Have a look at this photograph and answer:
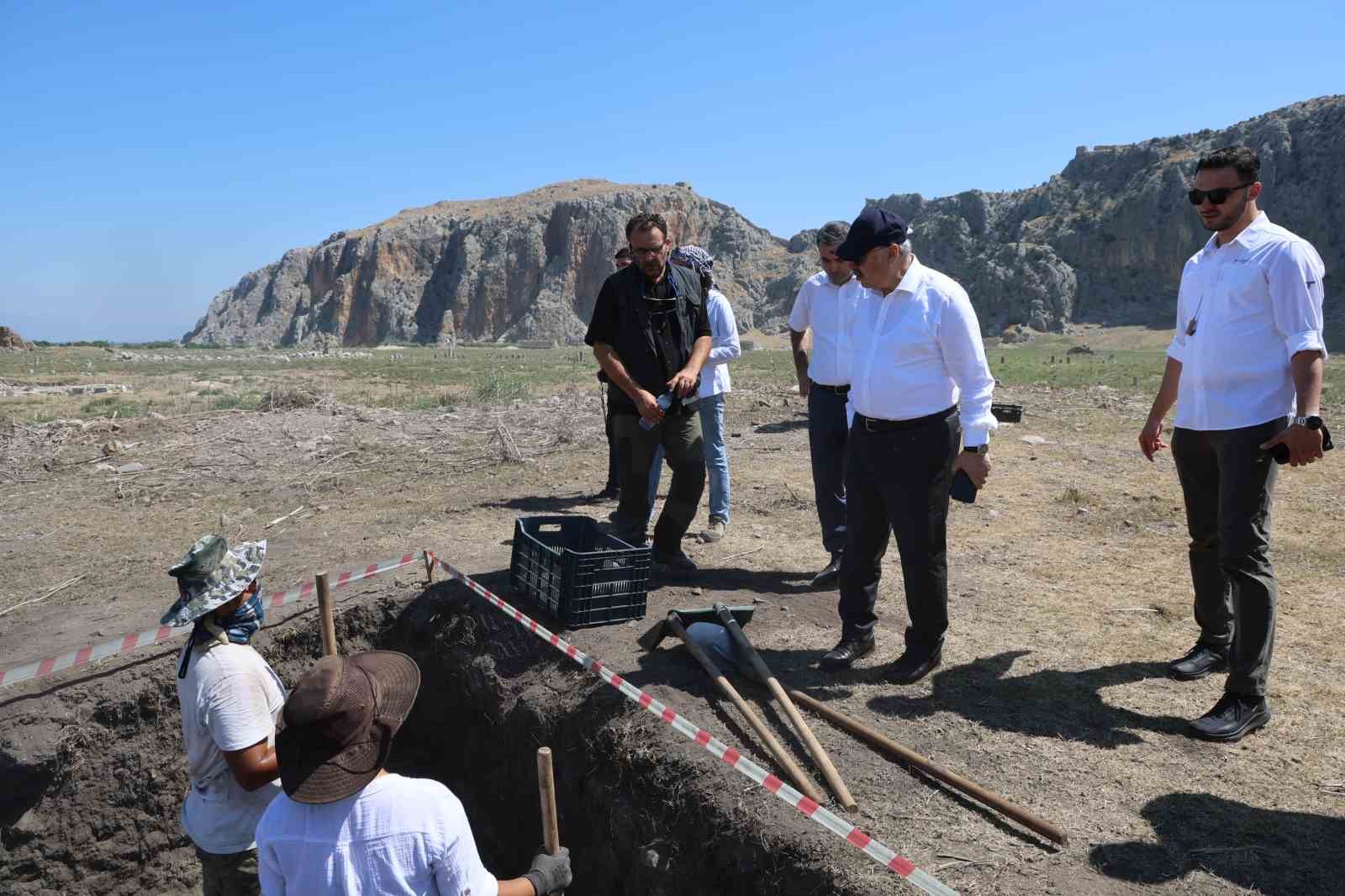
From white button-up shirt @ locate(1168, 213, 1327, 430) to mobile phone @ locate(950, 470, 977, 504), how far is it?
1.00 meters

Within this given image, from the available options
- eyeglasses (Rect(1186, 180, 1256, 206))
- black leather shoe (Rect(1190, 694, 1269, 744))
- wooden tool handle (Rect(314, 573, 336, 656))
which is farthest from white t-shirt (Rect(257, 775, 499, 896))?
eyeglasses (Rect(1186, 180, 1256, 206))

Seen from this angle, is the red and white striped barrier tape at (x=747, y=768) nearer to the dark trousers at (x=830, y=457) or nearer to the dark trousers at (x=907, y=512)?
the dark trousers at (x=907, y=512)

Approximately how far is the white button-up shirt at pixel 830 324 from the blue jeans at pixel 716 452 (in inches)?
Result: 40.4

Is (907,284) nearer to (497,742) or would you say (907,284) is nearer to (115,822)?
(497,742)

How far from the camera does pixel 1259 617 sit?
3729 millimetres

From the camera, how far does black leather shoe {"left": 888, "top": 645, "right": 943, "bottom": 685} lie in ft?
14.4

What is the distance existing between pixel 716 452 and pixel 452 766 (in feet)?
9.53

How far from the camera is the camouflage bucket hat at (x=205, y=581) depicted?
313 centimetres

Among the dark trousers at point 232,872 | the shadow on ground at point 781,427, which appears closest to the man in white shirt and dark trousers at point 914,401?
the dark trousers at point 232,872

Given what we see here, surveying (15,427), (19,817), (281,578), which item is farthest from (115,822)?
(15,427)

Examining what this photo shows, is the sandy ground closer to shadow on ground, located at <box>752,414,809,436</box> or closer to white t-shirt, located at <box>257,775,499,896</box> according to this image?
shadow on ground, located at <box>752,414,809,436</box>

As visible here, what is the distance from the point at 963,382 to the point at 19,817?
534 cm

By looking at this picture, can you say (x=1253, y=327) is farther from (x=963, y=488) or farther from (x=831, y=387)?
(x=831, y=387)

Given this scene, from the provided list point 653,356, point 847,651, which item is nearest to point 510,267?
point 653,356
